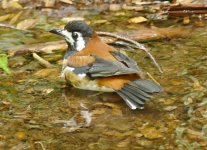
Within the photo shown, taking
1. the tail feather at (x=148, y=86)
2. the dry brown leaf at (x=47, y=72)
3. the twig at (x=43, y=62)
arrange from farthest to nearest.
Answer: the twig at (x=43, y=62)
the dry brown leaf at (x=47, y=72)
the tail feather at (x=148, y=86)

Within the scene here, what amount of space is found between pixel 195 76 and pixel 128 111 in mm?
1167

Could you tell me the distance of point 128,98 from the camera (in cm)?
636

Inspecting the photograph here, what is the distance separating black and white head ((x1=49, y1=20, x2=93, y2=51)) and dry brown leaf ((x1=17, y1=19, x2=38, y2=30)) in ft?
5.76

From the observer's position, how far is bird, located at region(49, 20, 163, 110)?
6332 millimetres

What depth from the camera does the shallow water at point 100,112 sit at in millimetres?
5730

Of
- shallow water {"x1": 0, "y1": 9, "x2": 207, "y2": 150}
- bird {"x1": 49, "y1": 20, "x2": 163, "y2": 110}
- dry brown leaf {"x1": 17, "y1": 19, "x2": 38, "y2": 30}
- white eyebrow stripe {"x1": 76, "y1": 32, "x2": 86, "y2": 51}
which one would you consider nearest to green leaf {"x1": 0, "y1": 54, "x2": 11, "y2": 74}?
shallow water {"x1": 0, "y1": 9, "x2": 207, "y2": 150}

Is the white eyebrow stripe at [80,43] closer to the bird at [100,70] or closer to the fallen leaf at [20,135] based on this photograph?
the bird at [100,70]

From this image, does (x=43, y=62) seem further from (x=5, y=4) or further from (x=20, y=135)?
(x=5, y=4)

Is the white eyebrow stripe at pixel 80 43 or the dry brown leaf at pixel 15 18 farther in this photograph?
the dry brown leaf at pixel 15 18

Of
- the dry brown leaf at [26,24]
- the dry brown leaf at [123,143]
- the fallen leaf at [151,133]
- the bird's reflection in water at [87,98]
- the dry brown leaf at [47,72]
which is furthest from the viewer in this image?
the dry brown leaf at [26,24]

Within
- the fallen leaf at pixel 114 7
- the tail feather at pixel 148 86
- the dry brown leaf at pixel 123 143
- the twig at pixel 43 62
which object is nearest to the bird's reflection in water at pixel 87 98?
the tail feather at pixel 148 86

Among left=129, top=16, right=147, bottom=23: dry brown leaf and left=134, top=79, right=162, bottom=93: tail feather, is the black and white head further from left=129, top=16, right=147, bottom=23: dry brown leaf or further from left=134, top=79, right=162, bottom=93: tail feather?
left=129, top=16, right=147, bottom=23: dry brown leaf

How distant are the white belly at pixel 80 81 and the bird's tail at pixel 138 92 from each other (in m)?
0.23

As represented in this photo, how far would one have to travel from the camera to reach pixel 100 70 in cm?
654
